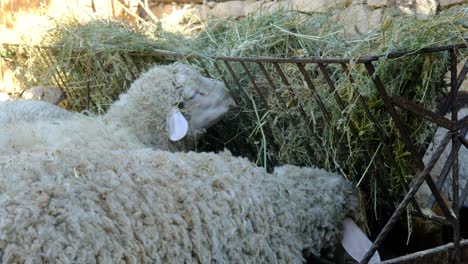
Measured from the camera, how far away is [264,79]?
3.65 meters

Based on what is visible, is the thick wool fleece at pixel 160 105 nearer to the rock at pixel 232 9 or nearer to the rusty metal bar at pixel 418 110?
the rusty metal bar at pixel 418 110

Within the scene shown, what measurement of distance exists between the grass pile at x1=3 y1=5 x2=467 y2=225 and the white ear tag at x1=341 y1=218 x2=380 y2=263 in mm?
160

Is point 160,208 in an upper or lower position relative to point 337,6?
lower

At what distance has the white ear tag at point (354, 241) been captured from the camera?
9.29 ft

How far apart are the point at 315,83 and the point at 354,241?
0.85 meters

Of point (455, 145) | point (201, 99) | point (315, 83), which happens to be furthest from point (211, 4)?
point (455, 145)

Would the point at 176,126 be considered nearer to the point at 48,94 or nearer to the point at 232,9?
the point at 48,94

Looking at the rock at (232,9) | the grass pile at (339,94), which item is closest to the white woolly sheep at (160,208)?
the grass pile at (339,94)

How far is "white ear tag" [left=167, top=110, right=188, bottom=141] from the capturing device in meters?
3.78

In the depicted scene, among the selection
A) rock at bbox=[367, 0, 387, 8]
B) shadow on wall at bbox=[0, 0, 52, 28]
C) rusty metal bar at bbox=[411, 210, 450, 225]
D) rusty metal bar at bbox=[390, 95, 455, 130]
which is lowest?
rusty metal bar at bbox=[411, 210, 450, 225]

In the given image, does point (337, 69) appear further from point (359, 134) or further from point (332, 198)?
point (332, 198)

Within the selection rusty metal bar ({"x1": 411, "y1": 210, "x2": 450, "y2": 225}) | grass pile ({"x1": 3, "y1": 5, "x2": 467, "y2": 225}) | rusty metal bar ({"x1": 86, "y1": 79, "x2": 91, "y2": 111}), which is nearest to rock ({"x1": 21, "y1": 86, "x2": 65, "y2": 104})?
rusty metal bar ({"x1": 86, "y1": 79, "x2": 91, "y2": 111})

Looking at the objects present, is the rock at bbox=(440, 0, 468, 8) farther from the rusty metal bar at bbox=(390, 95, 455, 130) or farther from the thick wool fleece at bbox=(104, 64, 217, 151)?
the rusty metal bar at bbox=(390, 95, 455, 130)

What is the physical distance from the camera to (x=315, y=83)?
325cm
